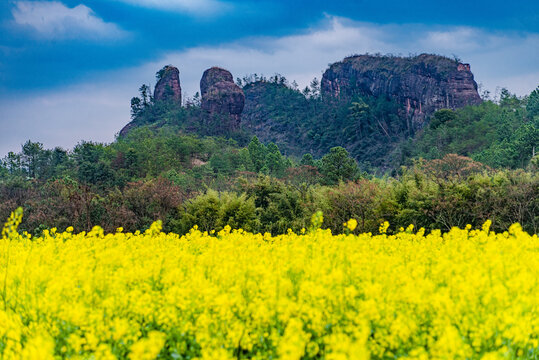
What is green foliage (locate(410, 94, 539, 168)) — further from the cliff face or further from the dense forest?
the cliff face

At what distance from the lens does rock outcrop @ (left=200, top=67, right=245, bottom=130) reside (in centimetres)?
8187

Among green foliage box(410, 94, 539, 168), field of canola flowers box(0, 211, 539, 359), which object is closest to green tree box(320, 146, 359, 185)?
green foliage box(410, 94, 539, 168)

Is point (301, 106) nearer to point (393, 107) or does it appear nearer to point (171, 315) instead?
point (393, 107)

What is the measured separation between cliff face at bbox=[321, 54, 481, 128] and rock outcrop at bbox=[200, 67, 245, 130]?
2617 cm

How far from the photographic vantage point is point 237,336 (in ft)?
12.4

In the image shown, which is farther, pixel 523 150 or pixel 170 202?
pixel 523 150

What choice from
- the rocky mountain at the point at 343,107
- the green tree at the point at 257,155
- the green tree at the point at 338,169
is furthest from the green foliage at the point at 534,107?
the green tree at the point at 257,155

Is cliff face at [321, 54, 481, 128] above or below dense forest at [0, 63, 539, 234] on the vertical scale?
above

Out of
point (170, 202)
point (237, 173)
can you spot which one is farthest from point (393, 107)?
point (170, 202)

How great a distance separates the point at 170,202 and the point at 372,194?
9937mm

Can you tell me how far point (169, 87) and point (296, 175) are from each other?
65.5 meters

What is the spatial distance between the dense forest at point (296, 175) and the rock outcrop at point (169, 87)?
8.80 ft

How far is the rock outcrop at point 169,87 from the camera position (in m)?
94.0

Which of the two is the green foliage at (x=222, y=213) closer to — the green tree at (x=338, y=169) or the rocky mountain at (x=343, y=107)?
the green tree at (x=338, y=169)
